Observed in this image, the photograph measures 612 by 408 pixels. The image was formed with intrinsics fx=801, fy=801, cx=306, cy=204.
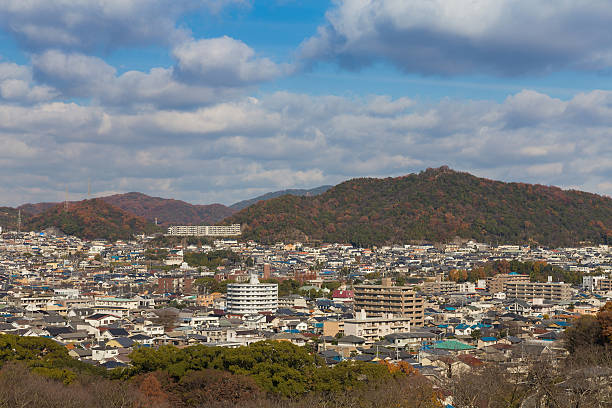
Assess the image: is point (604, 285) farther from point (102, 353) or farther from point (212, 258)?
point (102, 353)

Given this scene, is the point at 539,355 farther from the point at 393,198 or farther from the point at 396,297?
the point at 393,198

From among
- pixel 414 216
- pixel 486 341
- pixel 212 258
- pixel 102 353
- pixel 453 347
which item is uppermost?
pixel 414 216

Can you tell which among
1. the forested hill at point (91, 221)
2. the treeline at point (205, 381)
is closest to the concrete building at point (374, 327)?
the treeline at point (205, 381)

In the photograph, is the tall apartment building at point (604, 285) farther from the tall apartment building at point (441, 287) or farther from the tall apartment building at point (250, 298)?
the tall apartment building at point (250, 298)

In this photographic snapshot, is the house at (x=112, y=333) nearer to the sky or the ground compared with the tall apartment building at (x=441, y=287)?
nearer to the ground

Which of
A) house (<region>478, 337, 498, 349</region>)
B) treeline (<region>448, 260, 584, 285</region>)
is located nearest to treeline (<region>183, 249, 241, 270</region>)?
treeline (<region>448, 260, 584, 285</region>)

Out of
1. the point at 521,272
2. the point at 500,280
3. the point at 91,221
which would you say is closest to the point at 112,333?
the point at 500,280
